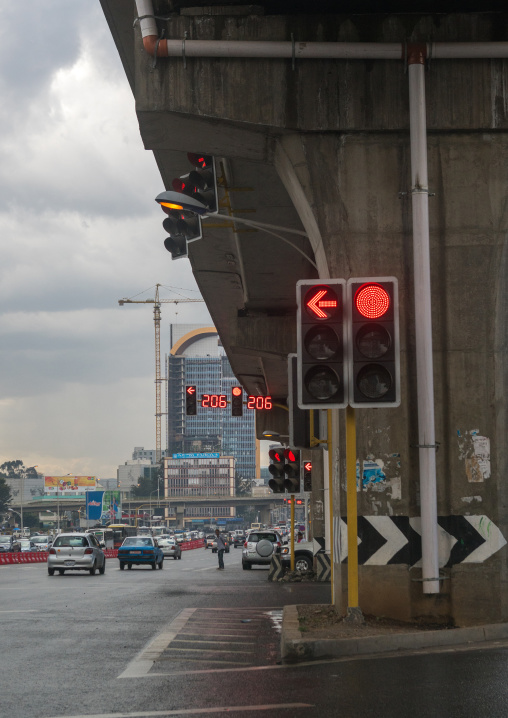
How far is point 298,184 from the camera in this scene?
1199 centimetres

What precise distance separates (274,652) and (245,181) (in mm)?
10048

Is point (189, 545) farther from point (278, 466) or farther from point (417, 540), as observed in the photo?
point (417, 540)

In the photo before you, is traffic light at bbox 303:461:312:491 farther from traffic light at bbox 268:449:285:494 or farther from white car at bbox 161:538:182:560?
white car at bbox 161:538:182:560

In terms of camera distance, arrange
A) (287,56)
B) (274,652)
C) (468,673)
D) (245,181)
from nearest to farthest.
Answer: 1. (468,673)
2. (274,652)
3. (287,56)
4. (245,181)

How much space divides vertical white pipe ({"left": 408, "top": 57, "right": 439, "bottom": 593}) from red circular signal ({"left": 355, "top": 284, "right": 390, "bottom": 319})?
4.98ft

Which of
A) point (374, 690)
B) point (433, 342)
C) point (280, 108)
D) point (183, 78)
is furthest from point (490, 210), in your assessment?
point (374, 690)

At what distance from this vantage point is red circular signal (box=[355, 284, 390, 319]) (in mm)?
9695

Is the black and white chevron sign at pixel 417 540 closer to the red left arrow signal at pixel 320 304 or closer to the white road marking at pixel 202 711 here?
the red left arrow signal at pixel 320 304

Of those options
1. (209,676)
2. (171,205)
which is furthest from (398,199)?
(209,676)

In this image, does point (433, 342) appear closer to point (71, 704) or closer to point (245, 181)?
point (71, 704)

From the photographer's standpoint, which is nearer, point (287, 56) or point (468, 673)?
point (468, 673)

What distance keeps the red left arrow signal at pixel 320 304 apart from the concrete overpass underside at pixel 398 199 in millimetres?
1815

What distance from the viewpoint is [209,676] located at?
8.49 meters

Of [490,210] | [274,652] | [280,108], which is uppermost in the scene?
[280,108]
